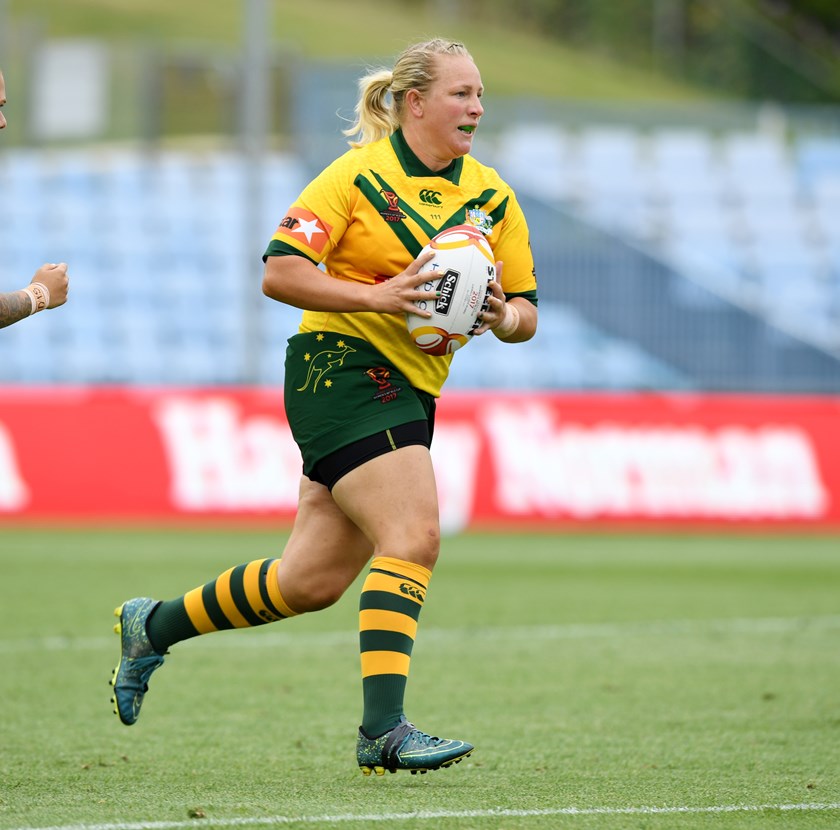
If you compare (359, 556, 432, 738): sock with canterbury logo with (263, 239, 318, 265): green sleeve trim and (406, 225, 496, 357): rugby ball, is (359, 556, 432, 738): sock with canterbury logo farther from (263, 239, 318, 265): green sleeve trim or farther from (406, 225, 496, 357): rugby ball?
(263, 239, 318, 265): green sleeve trim

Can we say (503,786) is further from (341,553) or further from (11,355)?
(11,355)

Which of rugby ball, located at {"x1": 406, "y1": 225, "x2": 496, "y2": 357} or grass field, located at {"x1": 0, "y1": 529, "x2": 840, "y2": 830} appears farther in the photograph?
rugby ball, located at {"x1": 406, "y1": 225, "x2": 496, "y2": 357}

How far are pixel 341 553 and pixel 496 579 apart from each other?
6.95 metres

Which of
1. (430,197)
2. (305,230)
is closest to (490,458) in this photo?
(430,197)

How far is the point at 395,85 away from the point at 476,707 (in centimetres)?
281

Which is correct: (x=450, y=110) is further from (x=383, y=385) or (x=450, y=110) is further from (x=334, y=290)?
(x=383, y=385)

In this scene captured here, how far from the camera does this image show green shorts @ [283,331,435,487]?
5113mm

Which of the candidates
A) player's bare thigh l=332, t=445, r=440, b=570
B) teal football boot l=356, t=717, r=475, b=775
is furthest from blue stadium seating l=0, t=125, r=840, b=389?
teal football boot l=356, t=717, r=475, b=775

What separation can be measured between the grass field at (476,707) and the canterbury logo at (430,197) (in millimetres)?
1901

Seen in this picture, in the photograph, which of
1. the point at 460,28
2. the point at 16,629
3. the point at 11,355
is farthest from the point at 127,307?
the point at 460,28

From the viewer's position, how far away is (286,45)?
47.0 m

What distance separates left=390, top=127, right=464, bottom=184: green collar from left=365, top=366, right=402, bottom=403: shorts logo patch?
2.17ft

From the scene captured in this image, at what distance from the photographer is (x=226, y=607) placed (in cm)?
552

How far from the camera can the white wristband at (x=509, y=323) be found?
17.3 feet
